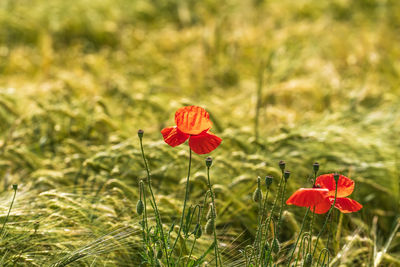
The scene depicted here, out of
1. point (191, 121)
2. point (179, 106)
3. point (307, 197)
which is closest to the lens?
point (307, 197)

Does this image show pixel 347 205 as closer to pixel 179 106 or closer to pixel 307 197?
pixel 307 197

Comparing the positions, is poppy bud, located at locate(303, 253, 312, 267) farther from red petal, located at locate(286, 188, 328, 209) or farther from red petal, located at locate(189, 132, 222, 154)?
red petal, located at locate(189, 132, 222, 154)

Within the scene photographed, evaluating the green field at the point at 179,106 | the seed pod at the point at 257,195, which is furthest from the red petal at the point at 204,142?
the green field at the point at 179,106

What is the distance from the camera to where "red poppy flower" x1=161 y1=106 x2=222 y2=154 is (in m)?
1.02

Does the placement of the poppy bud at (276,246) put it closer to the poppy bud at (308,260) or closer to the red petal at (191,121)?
the poppy bud at (308,260)

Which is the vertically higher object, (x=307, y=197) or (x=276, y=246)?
(x=307, y=197)

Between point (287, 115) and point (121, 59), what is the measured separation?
5.30 feet

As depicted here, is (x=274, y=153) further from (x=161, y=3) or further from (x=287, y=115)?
(x=161, y=3)

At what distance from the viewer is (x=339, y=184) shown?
3.37ft

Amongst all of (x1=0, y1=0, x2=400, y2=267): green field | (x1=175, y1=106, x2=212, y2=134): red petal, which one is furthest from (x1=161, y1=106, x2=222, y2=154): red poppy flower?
(x1=0, y1=0, x2=400, y2=267): green field

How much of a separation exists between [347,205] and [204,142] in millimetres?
342

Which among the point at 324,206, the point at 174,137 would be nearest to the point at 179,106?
the point at 174,137

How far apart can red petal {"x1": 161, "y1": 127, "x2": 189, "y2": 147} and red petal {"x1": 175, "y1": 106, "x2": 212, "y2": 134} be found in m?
0.03

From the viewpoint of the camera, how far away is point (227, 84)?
137 inches
